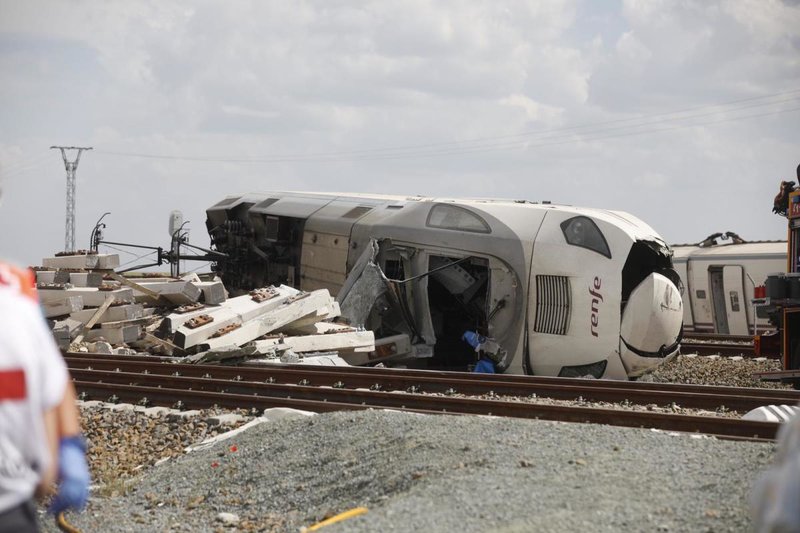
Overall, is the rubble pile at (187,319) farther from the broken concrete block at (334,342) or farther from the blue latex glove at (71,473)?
the blue latex glove at (71,473)

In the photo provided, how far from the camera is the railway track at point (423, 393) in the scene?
881 cm

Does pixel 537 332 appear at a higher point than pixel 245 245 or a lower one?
lower

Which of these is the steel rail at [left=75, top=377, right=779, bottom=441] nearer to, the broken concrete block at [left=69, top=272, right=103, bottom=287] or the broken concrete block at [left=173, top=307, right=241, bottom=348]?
the broken concrete block at [left=173, top=307, right=241, bottom=348]

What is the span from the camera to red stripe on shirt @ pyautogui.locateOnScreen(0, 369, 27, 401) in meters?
2.64

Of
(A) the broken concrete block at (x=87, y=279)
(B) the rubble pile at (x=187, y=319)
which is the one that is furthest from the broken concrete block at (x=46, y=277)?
(A) the broken concrete block at (x=87, y=279)

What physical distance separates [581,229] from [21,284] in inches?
442

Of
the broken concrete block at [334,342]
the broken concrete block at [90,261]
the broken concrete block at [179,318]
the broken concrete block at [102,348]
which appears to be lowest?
the broken concrete block at [102,348]

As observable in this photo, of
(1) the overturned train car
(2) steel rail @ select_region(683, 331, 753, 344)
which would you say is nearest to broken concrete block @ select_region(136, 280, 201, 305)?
(1) the overturned train car

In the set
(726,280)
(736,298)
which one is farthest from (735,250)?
(736,298)

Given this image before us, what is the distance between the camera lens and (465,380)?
37.0ft

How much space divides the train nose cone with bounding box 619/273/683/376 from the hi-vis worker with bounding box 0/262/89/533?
11041mm

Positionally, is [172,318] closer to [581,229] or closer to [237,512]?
[581,229]

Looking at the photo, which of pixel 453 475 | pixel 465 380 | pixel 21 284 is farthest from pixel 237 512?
pixel 465 380

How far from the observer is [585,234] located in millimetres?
13453
